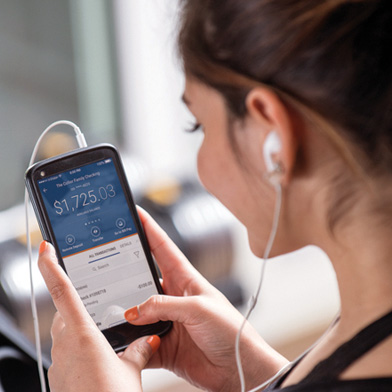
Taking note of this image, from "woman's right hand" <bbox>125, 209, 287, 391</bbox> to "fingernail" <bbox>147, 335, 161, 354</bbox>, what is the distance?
0.02 metres

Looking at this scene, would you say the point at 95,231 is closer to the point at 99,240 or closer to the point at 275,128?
the point at 99,240

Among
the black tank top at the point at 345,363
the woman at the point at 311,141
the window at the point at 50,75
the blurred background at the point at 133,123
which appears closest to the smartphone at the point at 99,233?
the woman at the point at 311,141

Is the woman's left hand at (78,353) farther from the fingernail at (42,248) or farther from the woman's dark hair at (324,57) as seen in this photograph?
the woman's dark hair at (324,57)

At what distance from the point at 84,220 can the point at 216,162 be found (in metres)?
0.26

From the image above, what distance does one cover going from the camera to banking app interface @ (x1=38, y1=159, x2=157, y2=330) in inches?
29.7

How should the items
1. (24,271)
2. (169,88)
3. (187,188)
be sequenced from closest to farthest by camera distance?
(24,271) < (187,188) < (169,88)

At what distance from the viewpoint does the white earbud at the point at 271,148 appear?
1.61ft

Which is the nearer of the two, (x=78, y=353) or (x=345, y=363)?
(x=345, y=363)

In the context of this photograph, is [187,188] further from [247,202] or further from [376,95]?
[376,95]

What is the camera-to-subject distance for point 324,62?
1.51ft

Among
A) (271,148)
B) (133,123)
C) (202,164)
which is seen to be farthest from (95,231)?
(133,123)

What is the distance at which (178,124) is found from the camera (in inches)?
70.4

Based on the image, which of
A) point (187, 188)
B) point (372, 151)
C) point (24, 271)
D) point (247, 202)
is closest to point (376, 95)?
point (372, 151)

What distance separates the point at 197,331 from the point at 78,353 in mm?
153
